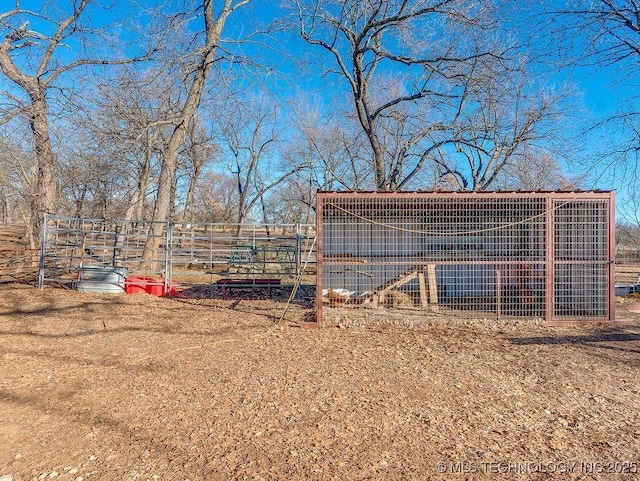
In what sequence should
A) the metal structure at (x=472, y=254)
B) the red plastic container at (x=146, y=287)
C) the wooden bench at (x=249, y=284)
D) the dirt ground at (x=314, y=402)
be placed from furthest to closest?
the wooden bench at (x=249, y=284) → the red plastic container at (x=146, y=287) → the metal structure at (x=472, y=254) → the dirt ground at (x=314, y=402)

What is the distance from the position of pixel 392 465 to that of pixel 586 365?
142 inches

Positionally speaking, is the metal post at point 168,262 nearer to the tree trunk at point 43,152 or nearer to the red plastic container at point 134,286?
the red plastic container at point 134,286

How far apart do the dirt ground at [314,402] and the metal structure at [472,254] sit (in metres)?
0.80

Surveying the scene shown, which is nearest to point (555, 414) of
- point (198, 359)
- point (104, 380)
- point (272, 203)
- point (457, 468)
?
point (457, 468)

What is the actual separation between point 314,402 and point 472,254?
5.13 meters

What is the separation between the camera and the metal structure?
706cm

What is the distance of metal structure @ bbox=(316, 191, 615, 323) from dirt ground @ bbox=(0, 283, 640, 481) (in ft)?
2.63

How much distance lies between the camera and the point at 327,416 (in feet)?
11.6

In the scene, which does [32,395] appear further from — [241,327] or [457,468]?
[457,468]

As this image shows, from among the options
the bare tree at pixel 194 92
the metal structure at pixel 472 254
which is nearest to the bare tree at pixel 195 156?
the bare tree at pixel 194 92

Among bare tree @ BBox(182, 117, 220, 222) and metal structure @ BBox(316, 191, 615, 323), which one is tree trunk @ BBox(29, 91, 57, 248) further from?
bare tree @ BBox(182, 117, 220, 222)

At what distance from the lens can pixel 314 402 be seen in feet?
12.6

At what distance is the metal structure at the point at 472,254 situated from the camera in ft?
23.2

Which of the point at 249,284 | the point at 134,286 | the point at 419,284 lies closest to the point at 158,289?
the point at 134,286
